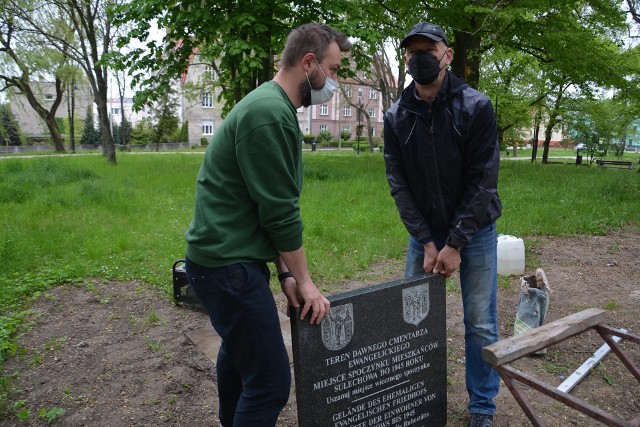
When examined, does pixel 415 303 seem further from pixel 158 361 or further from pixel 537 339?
pixel 158 361

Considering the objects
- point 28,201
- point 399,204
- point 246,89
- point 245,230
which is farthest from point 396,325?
point 246,89

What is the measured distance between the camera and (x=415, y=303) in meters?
2.64

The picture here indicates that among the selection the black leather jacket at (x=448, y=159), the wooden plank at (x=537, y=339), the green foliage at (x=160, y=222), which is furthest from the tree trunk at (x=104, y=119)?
the wooden plank at (x=537, y=339)

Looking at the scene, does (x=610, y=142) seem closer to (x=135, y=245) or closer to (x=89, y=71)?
(x=89, y=71)

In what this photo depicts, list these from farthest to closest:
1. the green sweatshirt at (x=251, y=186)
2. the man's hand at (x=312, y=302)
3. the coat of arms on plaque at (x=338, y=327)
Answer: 1. the coat of arms on plaque at (x=338, y=327)
2. the man's hand at (x=312, y=302)
3. the green sweatshirt at (x=251, y=186)

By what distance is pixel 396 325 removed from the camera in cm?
257

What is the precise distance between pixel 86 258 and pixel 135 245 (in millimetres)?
689

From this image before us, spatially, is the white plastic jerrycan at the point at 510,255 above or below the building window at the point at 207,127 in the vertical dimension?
below

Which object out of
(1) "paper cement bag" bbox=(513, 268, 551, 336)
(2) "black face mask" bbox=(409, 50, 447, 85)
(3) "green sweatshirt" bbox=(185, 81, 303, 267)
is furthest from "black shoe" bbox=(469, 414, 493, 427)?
(2) "black face mask" bbox=(409, 50, 447, 85)

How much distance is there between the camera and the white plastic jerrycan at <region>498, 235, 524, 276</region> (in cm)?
550

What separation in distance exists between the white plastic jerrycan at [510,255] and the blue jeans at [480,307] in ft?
9.50

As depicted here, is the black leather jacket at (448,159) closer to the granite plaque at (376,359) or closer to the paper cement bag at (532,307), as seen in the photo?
the granite plaque at (376,359)

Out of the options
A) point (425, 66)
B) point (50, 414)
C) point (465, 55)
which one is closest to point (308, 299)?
point (425, 66)

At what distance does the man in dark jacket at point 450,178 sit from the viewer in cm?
255
